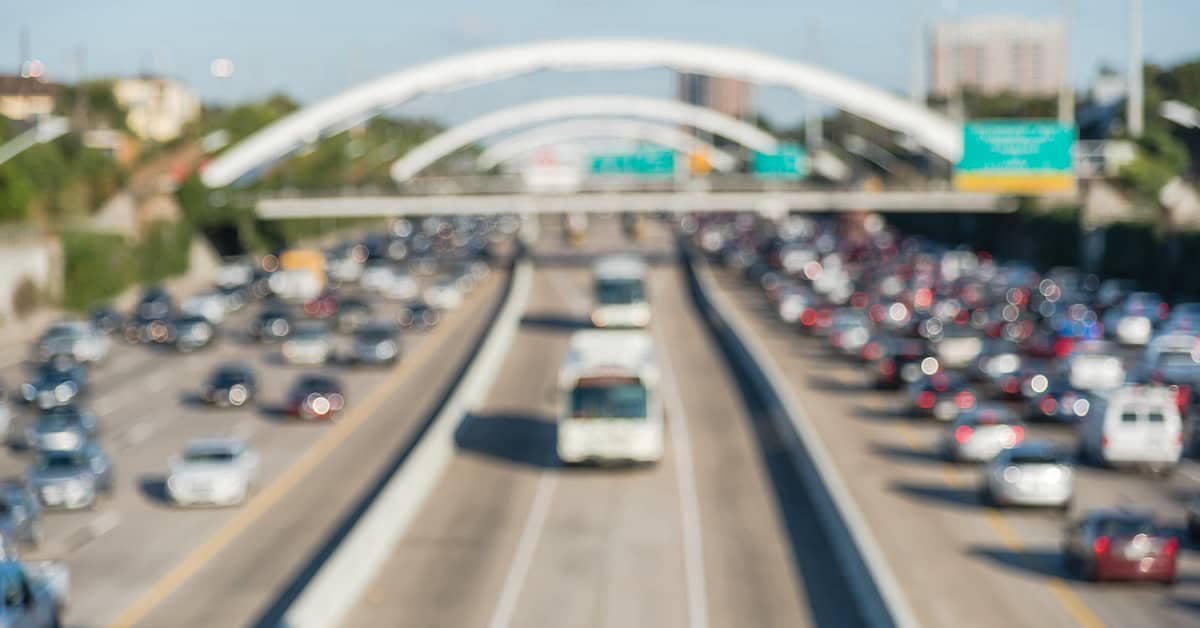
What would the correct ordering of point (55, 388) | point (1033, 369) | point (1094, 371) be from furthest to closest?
point (55, 388) < point (1033, 369) < point (1094, 371)

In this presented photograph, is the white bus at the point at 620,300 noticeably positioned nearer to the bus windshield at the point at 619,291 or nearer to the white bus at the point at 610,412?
the bus windshield at the point at 619,291

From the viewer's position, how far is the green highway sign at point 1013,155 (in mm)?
83500

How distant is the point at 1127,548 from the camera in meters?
28.0

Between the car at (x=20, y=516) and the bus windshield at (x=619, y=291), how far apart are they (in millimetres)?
36448

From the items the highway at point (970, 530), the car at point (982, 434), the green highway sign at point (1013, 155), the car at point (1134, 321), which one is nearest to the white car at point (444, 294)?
the green highway sign at point (1013, 155)

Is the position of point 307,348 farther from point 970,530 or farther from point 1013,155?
point 970,530

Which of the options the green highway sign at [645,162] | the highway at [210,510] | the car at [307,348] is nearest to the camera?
the highway at [210,510]

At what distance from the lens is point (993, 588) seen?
2883 centimetres

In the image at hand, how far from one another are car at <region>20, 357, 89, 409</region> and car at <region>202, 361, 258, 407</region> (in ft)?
14.3

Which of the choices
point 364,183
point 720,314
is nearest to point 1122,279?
point 720,314

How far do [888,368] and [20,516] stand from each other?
31907 mm

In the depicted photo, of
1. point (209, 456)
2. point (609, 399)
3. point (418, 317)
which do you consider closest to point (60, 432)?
point (209, 456)

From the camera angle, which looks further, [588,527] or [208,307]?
[208,307]

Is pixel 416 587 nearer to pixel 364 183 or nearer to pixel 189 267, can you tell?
pixel 189 267
